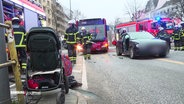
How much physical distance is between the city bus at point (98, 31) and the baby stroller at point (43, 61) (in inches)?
780

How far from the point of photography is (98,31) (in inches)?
1080

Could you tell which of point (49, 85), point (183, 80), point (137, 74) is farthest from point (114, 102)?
point (137, 74)

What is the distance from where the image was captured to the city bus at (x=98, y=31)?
27.0 m

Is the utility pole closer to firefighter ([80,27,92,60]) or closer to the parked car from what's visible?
the parked car

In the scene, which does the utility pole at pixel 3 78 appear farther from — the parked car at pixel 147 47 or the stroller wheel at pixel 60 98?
the parked car at pixel 147 47

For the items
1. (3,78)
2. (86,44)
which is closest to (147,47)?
(86,44)

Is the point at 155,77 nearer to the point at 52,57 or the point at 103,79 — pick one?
the point at 103,79

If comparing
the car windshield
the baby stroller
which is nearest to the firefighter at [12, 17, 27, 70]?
the baby stroller

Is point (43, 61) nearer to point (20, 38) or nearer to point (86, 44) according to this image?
point (20, 38)

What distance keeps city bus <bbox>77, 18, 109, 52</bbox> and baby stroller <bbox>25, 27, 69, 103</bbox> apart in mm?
19824

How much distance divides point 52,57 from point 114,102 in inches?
62.0

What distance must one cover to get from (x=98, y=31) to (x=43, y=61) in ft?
67.8

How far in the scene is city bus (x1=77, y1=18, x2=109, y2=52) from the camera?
27016mm

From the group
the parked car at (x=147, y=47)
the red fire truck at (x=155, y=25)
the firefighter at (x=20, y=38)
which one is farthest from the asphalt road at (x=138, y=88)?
the red fire truck at (x=155, y=25)
